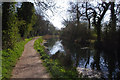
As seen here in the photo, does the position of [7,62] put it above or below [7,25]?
below

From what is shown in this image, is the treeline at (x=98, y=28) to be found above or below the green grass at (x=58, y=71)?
above

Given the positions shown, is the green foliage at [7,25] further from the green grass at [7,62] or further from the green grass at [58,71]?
the green grass at [58,71]

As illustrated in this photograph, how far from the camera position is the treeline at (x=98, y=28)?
0.32m

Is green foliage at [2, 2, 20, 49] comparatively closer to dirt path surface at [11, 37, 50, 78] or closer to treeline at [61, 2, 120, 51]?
dirt path surface at [11, 37, 50, 78]

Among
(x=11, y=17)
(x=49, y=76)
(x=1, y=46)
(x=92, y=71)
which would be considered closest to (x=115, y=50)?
(x=49, y=76)

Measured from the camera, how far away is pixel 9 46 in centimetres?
812

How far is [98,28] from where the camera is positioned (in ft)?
3.25

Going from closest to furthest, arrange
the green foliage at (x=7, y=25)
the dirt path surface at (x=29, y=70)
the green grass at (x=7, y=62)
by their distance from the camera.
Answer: the green grass at (x=7, y=62), the dirt path surface at (x=29, y=70), the green foliage at (x=7, y=25)

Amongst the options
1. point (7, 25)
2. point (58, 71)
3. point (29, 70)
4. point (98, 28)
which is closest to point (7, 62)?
point (29, 70)

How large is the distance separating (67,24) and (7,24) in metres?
7.60

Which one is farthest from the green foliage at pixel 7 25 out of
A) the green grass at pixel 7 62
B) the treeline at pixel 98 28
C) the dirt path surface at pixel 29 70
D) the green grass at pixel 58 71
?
the treeline at pixel 98 28

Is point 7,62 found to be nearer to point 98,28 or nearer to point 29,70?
point 29,70

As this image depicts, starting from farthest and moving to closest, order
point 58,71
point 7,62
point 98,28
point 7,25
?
point 7,25
point 7,62
point 58,71
point 98,28

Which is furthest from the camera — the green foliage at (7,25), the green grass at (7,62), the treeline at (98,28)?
the green foliage at (7,25)
